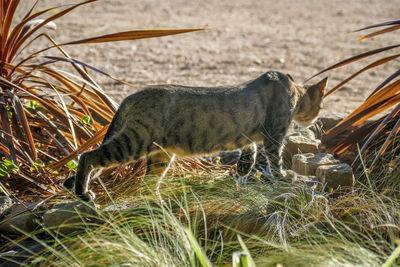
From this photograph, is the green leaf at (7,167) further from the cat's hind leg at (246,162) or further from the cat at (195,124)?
the cat's hind leg at (246,162)

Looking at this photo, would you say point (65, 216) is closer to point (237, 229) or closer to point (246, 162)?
point (237, 229)

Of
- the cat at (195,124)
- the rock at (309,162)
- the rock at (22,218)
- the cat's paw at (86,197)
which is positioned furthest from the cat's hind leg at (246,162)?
the rock at (22,218)

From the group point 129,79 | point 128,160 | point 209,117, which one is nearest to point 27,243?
point 128,160

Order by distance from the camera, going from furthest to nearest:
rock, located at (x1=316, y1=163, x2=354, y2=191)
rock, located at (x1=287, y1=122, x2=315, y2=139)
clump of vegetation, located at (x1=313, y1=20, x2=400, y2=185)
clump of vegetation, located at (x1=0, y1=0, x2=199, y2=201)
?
1. rock, located at (x1=287, y1=122, x2=315, y2=139)
2. clump of vegetation, located at (x1=313, y1=20, x2=400, y2=185)
3. rock, located at (x1=316, y1=163, x2=354, y2=191)
4. clump of vegetation, located at (x1=0, y1=0, x2=199, y2=201)

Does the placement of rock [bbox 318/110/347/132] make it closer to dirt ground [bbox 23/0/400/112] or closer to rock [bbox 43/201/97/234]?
dirt ground [bbox 23/0/400/112]

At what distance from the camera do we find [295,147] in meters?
4.55

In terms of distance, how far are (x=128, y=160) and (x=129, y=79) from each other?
3.72m

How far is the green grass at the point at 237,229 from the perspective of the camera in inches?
101

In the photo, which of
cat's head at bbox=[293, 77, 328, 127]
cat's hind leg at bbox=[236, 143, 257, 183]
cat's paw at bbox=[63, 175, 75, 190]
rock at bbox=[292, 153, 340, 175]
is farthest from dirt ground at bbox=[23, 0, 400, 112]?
cat's paw at bbox=[63, 175, 75, 190]

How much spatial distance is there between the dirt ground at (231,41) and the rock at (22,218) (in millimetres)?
2997

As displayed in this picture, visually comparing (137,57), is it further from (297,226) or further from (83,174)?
(297,226)

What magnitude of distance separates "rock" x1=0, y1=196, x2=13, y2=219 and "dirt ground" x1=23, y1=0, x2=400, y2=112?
9.61 feet

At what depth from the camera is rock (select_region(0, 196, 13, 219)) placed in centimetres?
327

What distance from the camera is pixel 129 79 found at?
704cm
